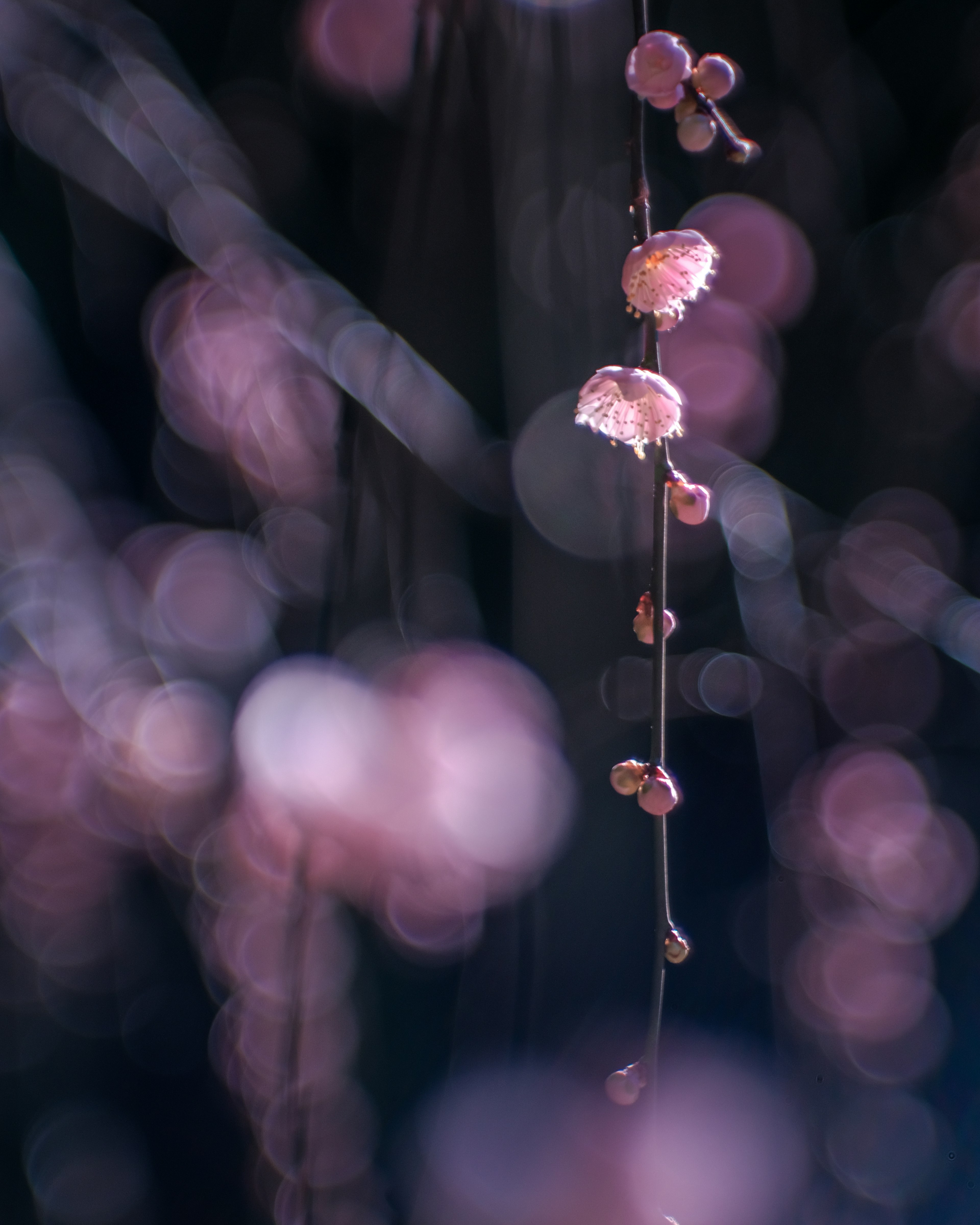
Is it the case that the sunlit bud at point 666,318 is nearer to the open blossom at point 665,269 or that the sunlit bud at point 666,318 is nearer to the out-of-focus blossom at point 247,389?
the open blossom at point 665,269

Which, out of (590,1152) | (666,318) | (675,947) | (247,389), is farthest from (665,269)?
(590,1152)

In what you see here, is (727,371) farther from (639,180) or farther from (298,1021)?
(298,1021)

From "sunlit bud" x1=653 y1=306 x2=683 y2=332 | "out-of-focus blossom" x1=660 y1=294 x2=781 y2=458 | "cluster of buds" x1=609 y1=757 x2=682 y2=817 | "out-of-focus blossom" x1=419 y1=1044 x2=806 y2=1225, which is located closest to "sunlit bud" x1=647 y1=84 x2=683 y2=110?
"sunlit bud" x1=653 y1=306 x2=683 y2=332

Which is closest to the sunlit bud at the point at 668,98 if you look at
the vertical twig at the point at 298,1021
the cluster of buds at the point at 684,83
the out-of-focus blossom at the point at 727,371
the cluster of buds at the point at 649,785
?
the cluster of buds at the point at 684,83

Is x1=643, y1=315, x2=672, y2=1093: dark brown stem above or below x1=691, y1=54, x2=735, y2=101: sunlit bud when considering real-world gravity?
below

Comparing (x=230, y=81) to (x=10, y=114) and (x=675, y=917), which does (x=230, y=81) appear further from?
(x=675, y=917)

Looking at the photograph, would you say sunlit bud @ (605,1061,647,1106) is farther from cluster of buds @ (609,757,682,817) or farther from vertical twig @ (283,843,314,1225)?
vertical twig @ (283,843,314,1225)
